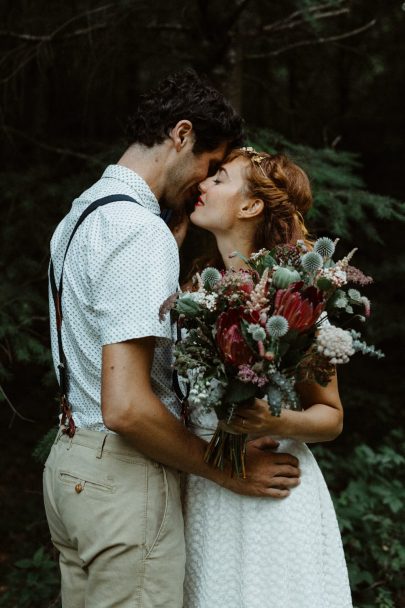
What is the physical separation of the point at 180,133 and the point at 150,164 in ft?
0.57

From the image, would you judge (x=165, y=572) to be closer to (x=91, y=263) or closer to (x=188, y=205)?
(x=91, y=263)

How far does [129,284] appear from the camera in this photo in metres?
1.97

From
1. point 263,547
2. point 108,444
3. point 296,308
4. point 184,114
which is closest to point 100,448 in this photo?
point 108,444

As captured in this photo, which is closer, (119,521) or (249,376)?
(249,376)

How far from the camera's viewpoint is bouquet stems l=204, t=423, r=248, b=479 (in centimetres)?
215

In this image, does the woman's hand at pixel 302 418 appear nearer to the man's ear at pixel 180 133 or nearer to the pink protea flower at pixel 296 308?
the pink protea flower at pixel 296 308

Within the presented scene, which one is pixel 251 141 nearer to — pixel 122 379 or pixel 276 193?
pixel 276 193

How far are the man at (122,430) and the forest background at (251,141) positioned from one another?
1235 millimetres

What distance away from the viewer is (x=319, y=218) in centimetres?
436

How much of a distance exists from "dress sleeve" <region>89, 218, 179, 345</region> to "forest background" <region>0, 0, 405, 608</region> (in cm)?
156

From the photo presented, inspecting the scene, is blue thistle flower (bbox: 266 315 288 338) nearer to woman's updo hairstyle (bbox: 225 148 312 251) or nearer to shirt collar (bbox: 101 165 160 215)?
shirt collar (bbox: 101 165 160 215)

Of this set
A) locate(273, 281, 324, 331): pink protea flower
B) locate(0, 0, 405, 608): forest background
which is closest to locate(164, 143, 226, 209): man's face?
locate(273, 281, 324, 331): pink protea flower

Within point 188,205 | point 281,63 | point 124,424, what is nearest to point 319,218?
point 188,205

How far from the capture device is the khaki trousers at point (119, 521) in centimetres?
203
